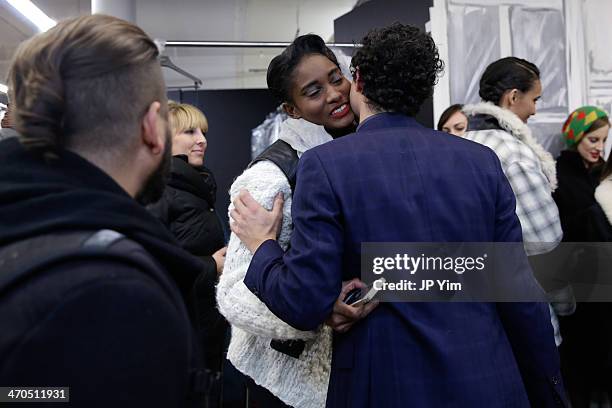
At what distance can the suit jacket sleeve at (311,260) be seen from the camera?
120 centimetres

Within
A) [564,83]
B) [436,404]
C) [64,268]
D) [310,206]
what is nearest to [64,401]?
[64,268]

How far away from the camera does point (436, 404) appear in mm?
1187

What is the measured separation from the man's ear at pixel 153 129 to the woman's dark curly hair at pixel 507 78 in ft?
5.85

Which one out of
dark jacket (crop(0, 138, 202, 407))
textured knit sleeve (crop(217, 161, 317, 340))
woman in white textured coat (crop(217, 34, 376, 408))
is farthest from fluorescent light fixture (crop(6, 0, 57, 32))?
dark jacket (crop(0, 138, 202, 407))

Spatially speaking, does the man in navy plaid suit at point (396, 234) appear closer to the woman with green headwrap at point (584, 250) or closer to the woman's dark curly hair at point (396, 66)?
the woman's dark curly hair at point (396, 66)

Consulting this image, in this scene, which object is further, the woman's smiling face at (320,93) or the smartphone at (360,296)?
the woman's smiling face at (320,93)

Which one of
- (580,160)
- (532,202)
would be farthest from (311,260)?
(580,160)

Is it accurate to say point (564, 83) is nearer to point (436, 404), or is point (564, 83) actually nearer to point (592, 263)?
point (592, 263)

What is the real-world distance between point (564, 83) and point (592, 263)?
124cm

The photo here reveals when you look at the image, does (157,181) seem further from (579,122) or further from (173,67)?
(173,67)

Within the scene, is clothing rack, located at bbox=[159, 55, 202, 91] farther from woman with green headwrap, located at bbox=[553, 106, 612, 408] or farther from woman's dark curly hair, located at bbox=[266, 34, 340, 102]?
woman with green headwrap, located at bbox=[553, 106, 612, 408]

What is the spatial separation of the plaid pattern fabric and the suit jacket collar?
0.78 m

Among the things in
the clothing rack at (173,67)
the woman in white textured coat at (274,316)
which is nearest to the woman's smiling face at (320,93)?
the woman in white textured coat at (274,316)

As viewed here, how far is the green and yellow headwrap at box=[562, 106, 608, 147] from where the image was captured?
3000 mm
